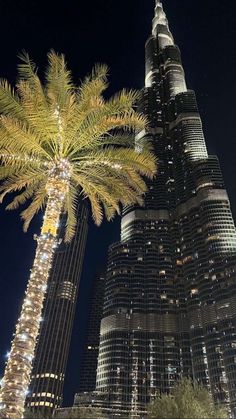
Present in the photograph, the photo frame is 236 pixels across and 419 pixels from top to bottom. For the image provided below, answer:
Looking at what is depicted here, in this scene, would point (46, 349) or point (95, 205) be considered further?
point (46, 349)

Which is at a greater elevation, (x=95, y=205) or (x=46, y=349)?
(x=46, y=349)

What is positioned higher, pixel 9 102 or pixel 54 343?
pixel 54 343

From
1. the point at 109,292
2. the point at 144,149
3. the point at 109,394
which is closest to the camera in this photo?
the point at 144,149

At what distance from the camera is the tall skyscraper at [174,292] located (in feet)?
372

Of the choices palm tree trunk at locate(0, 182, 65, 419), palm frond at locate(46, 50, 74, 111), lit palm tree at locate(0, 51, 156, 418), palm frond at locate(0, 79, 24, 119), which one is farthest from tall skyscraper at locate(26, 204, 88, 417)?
palm frond at locate(46, 50, 74, 111)

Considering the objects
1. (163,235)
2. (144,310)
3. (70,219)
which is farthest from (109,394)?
(70,219)

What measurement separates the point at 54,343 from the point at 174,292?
202 ft

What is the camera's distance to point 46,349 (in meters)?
161

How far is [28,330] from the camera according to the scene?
38.9 ft

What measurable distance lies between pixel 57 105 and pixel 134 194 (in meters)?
5.75

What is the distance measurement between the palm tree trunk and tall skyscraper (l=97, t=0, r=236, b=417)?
102 metres

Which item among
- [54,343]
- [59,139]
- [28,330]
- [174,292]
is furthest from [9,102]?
[54,343]

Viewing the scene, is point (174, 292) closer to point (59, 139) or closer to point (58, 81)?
point (59, 139)

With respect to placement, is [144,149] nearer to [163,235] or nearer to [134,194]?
[134,194]
